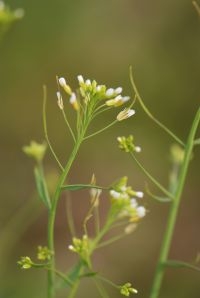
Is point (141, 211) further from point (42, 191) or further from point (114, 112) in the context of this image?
point (114, 112)

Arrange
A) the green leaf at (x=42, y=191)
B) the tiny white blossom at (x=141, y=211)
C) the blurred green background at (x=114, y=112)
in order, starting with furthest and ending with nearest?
the blurred green background at (x=114, y=112), the tiny white blossom at (x=141, y=211), the green leaf at (x=42, y=191)

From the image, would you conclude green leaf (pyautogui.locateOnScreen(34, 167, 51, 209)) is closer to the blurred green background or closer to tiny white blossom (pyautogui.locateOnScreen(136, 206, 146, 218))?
tiny white blossom (pyautogui.locateOnScreen(136, 206, 146, 218))

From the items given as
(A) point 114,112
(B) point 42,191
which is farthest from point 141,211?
(A) point 114,112

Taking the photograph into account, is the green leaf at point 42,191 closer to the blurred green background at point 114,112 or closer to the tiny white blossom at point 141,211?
the tiny white blossom at point 141,211

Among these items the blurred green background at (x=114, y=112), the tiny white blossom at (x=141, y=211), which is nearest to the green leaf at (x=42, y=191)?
the tiny white blossom at (x=141, y=211)

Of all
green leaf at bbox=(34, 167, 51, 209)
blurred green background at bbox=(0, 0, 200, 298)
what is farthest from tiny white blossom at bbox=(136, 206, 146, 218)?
blurred green background at bbox=(0, 0, 200, 298)

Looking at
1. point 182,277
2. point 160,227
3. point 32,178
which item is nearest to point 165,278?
point 182,277

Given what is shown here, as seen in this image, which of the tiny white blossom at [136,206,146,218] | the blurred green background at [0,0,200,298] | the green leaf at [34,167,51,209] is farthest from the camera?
the blurred green background at [0,0,200,298]

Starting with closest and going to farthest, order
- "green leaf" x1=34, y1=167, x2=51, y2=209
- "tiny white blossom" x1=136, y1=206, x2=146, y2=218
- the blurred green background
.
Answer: "green leaf" x1=34, y1=167, x2=51, y2=209
"tiny white blossom" x1=136, y1=206, x2=146, y2=218
the blurred green background
